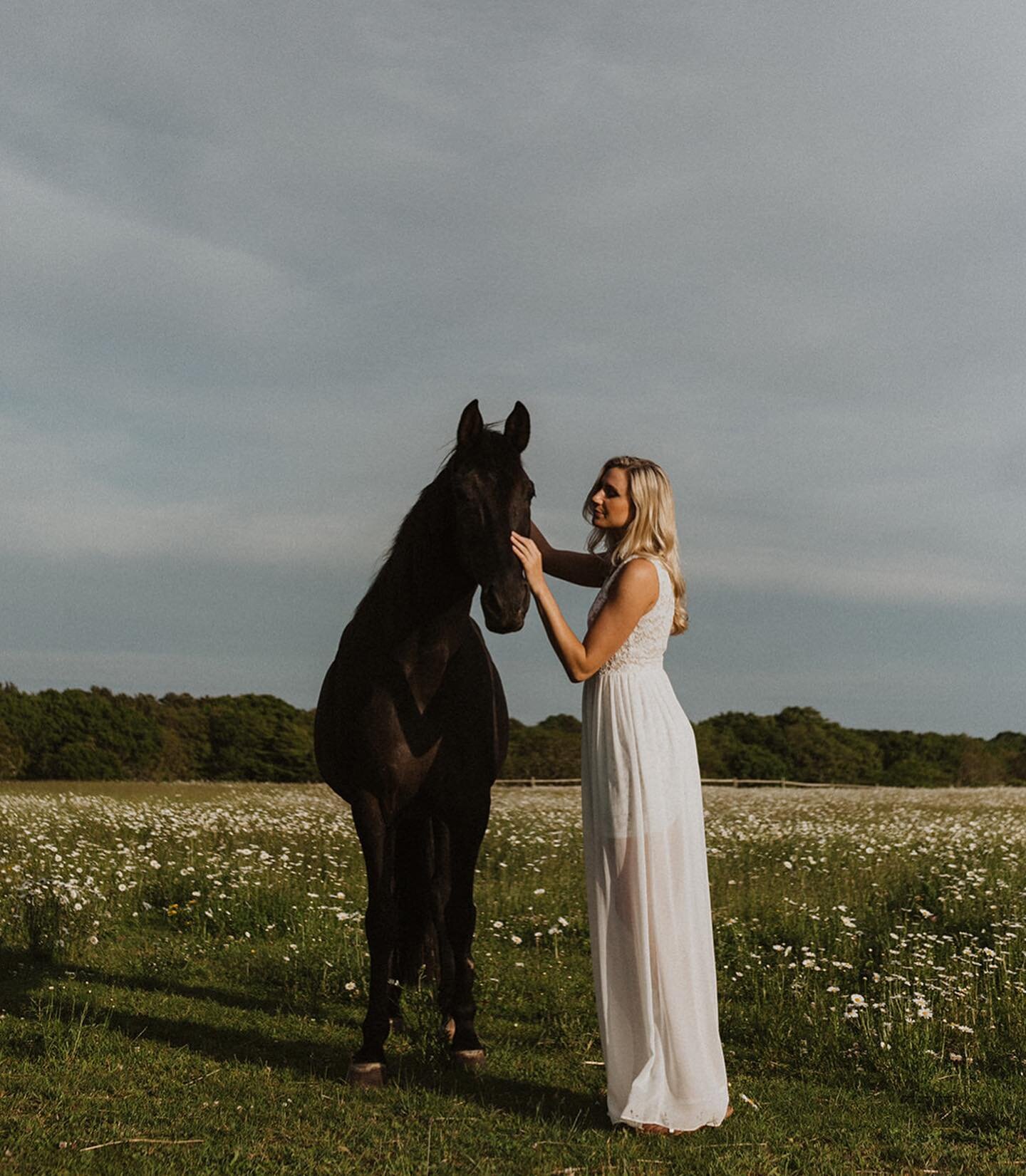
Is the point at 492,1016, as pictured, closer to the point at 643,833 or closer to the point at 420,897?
the point at 420,897

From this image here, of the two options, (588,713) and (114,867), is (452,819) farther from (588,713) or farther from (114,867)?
(114,867)

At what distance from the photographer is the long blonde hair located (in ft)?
16.4

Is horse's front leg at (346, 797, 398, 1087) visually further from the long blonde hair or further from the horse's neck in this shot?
the long blonde hair

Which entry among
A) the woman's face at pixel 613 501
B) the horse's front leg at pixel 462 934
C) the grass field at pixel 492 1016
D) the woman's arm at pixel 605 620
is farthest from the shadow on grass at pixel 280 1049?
the woman's face at pixel 613 501

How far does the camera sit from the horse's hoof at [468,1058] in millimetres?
5762

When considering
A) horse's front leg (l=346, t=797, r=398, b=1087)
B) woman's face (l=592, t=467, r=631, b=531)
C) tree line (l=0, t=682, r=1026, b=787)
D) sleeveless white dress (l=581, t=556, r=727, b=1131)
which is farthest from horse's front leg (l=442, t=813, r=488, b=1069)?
tree line (l=0, t=682, r=1026, b=787)

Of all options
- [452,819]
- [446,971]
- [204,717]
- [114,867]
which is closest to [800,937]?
[446,971]

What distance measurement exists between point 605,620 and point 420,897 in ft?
10.1

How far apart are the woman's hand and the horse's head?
0.11 ft

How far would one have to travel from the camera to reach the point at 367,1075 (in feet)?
17.6

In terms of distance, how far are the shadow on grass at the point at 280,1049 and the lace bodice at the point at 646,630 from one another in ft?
6.78

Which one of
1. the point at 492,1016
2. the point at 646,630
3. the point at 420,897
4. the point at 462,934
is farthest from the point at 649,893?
the point at 492,1016

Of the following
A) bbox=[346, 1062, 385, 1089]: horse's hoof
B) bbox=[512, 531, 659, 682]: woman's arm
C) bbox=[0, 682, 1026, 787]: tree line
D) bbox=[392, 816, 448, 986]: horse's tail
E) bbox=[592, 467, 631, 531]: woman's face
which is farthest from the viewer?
bbox=[0, 682, 1026, 787]: tree line

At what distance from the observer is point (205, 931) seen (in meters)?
9.12
